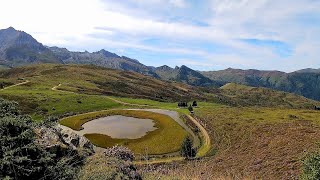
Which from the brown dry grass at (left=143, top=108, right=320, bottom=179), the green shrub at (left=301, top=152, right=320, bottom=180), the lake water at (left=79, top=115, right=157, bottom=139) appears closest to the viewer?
the green shrub at (left=301, top=152, right=320, bottom=180)

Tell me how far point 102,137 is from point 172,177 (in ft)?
228

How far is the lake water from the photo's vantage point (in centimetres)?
8650

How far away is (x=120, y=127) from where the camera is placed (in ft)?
309

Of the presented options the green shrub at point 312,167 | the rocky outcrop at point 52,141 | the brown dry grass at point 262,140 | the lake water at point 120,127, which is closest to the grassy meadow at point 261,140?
the brown dry grass at point 262,140

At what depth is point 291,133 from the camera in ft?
298

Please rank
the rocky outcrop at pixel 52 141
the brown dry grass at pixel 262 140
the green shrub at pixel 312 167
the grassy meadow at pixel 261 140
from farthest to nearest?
1. the grassy meadow at pixel 261 140
2. the brown dry grass at pixel 262 140
3. the green shrub at pixel 312 167
4. the rocky outcrop at pixel 52 141

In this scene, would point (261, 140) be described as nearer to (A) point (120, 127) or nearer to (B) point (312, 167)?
(A) point (120, 127)

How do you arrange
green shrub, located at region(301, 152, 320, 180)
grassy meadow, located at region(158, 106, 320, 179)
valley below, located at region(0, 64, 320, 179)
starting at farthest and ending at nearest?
valley below, located at region(0, 64, 320, 179)
grassy meadow, located at region(158, 106, 320, 179)
green shrub, located at region(301, 152, 320, 180)

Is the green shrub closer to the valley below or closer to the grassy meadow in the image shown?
the grassy meadow

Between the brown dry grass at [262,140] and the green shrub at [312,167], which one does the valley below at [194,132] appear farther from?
the green shrub at [312,167]

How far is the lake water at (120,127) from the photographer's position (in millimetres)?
86500

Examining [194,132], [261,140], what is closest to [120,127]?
[194,132]

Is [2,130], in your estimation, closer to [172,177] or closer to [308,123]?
[172,177]

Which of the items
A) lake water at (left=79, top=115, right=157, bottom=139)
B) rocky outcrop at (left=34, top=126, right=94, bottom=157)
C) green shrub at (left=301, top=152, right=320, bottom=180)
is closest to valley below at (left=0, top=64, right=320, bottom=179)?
lake water at (left=79, top=115, right=157, bottom=139)
